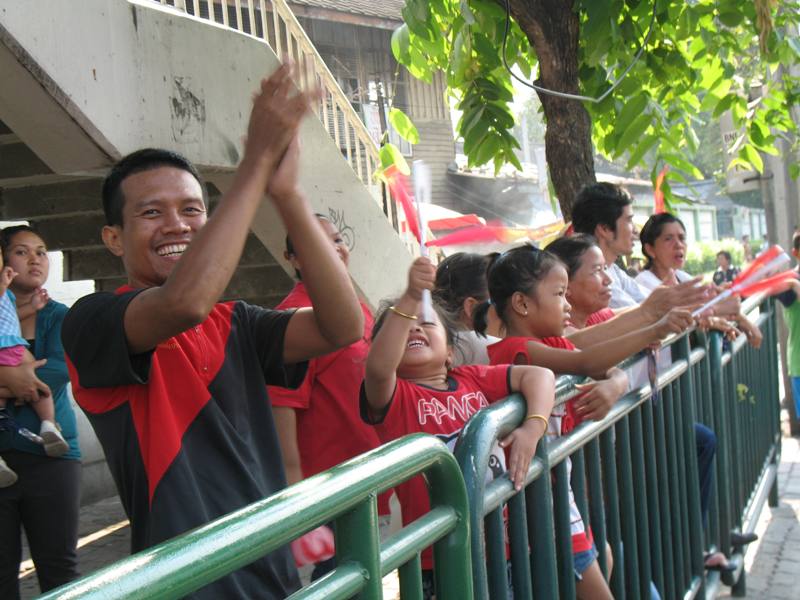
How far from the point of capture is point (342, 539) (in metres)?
1.39

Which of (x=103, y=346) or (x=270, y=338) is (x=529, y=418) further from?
(x=103, y=346)

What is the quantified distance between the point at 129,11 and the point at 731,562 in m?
3.82

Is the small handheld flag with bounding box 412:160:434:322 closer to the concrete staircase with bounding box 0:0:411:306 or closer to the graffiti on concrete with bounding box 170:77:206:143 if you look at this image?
the concrete staircase with bounding box 0:0:411:306

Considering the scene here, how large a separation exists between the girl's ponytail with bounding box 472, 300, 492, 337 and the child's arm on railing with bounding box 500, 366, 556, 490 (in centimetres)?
112

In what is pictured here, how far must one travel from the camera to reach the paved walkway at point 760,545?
4730mm

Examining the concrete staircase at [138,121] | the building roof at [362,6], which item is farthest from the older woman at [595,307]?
the building roof at [362,6]

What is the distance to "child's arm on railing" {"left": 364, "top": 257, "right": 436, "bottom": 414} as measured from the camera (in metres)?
2.24

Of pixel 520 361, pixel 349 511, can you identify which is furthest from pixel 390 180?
pixel 349 511

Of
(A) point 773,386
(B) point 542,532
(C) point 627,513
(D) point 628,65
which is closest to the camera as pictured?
(B) point 542,532

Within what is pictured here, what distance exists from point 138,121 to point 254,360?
2762 mm

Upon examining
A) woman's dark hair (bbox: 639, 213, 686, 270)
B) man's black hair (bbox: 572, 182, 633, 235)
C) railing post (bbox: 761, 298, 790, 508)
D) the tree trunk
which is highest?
the tree trunk

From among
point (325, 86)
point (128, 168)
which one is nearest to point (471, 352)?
point (128, 168)

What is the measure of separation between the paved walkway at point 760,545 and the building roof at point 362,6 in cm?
808

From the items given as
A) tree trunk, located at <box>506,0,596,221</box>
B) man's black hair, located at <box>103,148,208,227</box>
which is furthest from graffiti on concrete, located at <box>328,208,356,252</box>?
man's black hair, located at <box>103,148,208,227</box>
